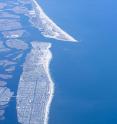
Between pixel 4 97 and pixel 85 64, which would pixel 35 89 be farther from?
pixel 85 64

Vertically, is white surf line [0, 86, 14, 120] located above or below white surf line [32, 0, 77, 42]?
below

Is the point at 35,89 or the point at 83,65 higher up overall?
the point at 83,65

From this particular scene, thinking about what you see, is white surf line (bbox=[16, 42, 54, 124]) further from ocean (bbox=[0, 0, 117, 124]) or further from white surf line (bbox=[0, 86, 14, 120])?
white surf line (bbox=[0, 86, 14, 120])

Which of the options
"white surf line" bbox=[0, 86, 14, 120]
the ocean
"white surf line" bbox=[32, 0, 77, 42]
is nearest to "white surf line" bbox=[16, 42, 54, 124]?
the ocean

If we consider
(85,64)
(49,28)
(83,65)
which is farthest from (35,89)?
(49,28)

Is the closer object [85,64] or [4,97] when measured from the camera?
[4,97]
